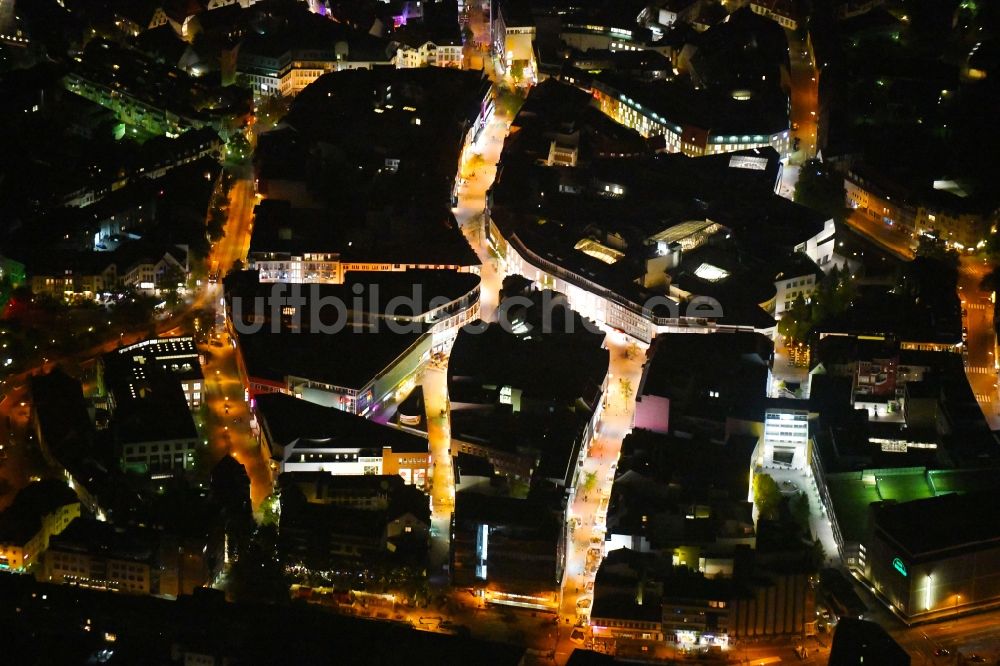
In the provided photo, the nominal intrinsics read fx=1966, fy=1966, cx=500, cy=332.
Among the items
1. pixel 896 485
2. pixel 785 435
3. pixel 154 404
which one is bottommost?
pixel 896 485

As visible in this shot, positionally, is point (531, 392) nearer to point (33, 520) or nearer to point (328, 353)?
point (328, 353)

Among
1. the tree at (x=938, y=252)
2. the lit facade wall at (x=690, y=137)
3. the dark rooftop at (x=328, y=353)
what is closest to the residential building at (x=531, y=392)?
the dark rooftop at (x=328, y=353)

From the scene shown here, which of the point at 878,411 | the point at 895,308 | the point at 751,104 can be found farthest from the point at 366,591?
the point at 751,104

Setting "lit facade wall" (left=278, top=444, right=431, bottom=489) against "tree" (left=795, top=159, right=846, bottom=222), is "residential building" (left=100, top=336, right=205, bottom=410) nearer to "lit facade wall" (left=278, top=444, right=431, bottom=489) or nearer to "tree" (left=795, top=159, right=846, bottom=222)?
"lit facade wall" (left=278, top=444, right=431, bottom=489)

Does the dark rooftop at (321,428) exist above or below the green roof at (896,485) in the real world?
above

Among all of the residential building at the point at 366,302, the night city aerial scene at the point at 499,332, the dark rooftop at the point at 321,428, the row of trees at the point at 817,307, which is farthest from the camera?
the row of trees at the point at 817,307

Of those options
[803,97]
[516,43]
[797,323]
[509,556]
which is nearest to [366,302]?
[797,323]

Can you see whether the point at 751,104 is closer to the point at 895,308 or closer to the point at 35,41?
the point at 895,308

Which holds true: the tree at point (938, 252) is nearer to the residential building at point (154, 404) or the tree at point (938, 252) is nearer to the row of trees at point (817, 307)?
the row of trees at point (817, 307)
